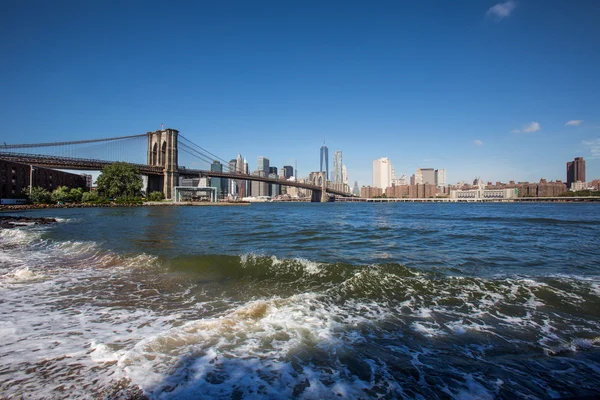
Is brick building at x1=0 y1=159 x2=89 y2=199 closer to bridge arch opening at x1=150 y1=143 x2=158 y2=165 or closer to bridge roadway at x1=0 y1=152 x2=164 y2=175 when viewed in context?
bridge roadway at x1=0 y1=152 x2=164 y2=175

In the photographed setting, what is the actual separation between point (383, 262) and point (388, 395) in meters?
5.66

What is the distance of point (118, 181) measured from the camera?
58.2 metres

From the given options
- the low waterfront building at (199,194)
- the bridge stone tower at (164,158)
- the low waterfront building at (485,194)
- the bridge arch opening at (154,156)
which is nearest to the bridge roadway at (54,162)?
the bridge stone tower at (164,158)

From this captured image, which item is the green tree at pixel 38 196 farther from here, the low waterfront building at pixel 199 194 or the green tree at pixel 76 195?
the low waterfront building at pixel 199 194

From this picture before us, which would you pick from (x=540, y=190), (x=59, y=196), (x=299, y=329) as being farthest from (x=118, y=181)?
(x=540, y=190)

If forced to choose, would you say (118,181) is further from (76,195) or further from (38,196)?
(38,196)

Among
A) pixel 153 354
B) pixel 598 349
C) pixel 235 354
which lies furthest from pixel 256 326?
pixel 598 349

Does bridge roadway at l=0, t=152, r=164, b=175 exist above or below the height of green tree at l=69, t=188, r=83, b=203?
above

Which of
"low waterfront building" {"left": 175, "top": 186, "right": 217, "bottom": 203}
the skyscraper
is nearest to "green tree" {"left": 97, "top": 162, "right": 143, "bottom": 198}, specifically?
Result: "low waterfront building" {"left": 175, "top": 186, "right": 217, "bottom": 203}

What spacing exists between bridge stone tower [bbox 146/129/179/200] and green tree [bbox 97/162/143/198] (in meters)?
9.23

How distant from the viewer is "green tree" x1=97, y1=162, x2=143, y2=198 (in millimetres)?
57969

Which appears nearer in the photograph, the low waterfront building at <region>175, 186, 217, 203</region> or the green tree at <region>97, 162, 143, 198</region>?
the green tree at <region>97, 162, 143, 198</region>

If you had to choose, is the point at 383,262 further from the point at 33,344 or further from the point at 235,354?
the point at 33,344

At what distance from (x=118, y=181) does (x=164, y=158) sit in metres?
20.4
